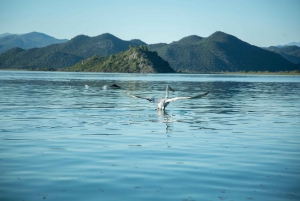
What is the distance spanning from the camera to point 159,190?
1023 centimetres

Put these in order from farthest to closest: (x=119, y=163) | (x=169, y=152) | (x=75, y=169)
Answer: (x=169, y=152) < (x=119, y=163) < (x=75, y=169)

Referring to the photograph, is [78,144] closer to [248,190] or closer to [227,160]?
[227,160]

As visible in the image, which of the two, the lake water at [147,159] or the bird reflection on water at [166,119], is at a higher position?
the lake water at [147,159]

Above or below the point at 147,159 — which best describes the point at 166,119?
below

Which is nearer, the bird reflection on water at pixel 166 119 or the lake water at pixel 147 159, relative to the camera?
the lake water at pixel 147 159

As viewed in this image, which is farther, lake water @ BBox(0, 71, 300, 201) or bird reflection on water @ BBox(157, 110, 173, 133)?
bird reflection on water @ BBox(157, 110, 173, 133)

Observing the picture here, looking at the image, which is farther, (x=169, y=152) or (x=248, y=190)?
(x=169, y=152)

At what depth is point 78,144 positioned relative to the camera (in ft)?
53.7

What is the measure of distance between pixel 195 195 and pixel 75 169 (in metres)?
4.06

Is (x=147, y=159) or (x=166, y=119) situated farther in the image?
(x=166, y=119)

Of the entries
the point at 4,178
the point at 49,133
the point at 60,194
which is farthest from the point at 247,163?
the point at 49,133

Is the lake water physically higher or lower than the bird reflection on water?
higher

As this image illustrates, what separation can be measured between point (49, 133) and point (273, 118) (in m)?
14.8

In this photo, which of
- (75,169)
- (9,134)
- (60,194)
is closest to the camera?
(60,194)
